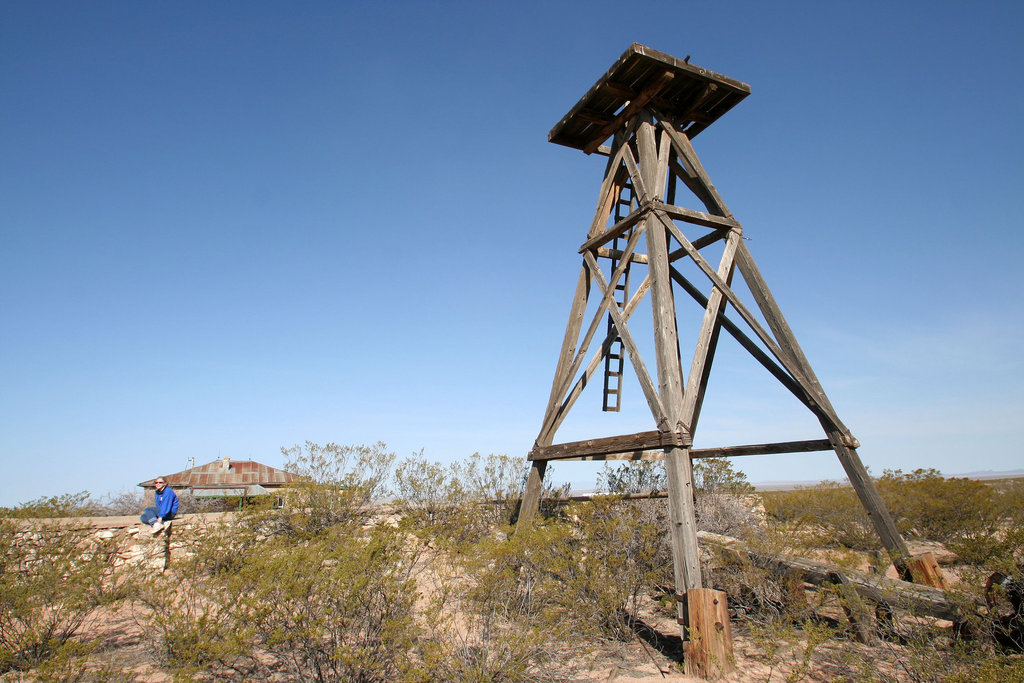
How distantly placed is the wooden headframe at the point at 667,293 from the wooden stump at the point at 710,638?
0.86 feet

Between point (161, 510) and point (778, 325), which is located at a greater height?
point (778, 325)

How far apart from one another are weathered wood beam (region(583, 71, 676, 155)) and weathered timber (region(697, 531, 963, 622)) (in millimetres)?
4816

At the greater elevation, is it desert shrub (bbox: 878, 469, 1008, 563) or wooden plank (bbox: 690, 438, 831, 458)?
wooden plank (bbox: 690, 438, 831, 458)

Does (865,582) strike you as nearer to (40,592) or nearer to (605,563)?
(605,563)

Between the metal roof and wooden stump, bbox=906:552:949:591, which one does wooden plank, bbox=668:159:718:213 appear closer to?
wooden stump, bbox=906:552:949:591

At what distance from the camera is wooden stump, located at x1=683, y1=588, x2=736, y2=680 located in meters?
3.89

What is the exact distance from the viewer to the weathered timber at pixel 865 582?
3.88m

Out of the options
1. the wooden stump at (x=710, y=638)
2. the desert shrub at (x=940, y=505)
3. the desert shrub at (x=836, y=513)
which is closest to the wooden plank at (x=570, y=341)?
the wooden stump at (x=710, y=638)

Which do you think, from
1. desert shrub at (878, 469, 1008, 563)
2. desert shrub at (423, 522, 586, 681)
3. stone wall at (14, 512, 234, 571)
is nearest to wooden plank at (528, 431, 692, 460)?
desert shrub at (423, 522, 586, 681)

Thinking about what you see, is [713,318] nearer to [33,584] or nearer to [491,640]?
[491,640]

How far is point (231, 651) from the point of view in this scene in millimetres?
3133

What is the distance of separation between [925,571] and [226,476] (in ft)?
42.2

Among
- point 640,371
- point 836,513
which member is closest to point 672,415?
point 640,371

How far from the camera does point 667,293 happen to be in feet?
17.2
